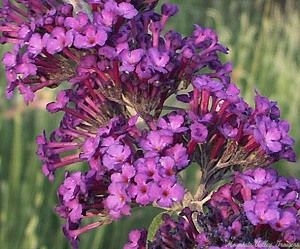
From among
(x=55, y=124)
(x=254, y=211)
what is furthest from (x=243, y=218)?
(x=55, y=124)

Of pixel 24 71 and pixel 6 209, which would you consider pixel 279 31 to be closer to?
pixel 6 209

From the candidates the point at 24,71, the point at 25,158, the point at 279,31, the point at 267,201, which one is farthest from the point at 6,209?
the point at 279,31

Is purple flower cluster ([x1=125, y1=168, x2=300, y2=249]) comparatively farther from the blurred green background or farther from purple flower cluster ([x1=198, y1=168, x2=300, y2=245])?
the blurred green background

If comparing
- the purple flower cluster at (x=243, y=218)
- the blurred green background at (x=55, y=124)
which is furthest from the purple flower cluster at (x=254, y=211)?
the blurred green background at (x=55, y=124)

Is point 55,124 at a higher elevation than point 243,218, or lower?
lower

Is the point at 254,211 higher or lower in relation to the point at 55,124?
higher

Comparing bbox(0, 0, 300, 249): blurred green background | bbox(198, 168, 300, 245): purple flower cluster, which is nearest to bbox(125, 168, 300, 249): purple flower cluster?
bbox(198, 168, 300, 245): purple flower cluster

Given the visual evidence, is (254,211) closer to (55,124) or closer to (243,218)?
(243,218)

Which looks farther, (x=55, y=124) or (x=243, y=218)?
(x=55, y=124)

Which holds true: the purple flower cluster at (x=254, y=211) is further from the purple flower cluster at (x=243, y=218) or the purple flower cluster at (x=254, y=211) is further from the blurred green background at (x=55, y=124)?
the blurred green background at (x=55, y=124)
